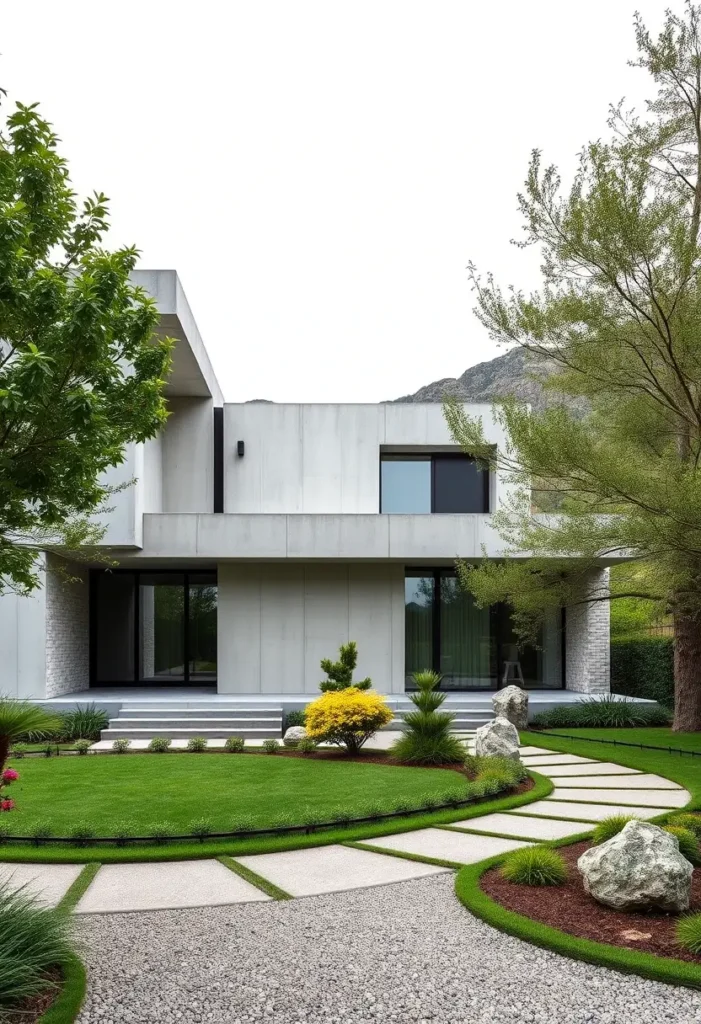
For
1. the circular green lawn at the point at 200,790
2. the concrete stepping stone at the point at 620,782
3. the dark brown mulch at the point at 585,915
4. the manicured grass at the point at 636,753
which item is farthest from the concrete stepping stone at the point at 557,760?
the dark brown mulch at the point at 585,915

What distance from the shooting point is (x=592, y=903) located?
522 centimetres

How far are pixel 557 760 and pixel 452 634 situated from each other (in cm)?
674

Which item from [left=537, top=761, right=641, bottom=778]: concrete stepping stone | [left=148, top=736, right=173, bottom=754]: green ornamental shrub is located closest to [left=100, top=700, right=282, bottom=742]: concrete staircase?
[left=148, top=736, right=173, bottom=754]: green ornamental shrub

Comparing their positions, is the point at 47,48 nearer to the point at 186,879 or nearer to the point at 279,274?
the point at 186,879

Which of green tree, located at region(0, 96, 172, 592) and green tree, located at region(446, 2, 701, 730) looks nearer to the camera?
green tree, located at region(0, 96, 172, 592)

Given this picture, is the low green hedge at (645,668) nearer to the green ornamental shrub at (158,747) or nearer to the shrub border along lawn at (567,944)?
the green ornamental shrub at (158,747)

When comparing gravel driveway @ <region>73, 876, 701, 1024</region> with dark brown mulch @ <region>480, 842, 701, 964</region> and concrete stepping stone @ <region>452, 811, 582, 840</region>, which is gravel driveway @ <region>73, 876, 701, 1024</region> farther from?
concrete stepping stone @ <region>452, 811, 582, 840</region>

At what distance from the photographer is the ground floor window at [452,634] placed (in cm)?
1769

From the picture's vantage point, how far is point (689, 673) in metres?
14.2

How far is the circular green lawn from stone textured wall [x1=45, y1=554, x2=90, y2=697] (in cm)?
417

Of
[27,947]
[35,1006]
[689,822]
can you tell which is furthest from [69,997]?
[689,822]

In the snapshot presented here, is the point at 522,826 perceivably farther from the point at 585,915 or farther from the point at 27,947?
the point at 27,947

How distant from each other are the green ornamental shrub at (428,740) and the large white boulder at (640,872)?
5477mm

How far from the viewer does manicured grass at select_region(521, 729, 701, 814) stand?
9743mm
